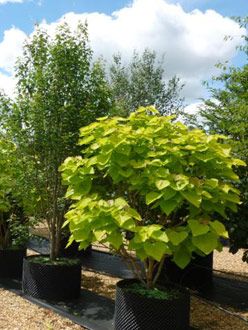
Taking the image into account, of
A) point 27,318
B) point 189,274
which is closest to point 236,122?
point 189,274

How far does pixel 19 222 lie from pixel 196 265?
2514 millimetres

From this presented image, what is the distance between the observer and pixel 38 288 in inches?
196

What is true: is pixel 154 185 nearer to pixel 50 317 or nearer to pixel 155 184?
pixel 155 184

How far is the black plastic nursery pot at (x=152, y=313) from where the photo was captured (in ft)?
11.7

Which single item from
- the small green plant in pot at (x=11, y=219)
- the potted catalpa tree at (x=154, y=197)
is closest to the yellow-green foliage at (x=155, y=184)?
the potted catalpa tree at (x=154, y=197)

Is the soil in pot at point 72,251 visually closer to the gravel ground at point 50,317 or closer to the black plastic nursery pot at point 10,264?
the black plastic nursery pot at point 10,264

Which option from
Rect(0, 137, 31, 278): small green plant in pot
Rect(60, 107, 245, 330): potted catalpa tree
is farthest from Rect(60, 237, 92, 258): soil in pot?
Rect(60, 107, 245, 330): potted catalpa tree

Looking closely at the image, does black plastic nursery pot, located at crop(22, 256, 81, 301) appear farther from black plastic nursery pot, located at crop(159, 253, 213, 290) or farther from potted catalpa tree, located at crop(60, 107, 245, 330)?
black plastic nursery pot, located at crop(159, 253, 213, 290)

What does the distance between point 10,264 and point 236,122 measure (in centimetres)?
362

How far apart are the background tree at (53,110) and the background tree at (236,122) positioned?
1723 millimetres

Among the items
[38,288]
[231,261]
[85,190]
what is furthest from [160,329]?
[231,261]

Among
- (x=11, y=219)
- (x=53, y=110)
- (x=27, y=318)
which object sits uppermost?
(x=53, y=110)

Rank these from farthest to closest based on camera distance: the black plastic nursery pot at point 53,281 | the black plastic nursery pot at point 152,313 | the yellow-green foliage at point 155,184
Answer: the black plastic nursery pot at point 53,281 < the black plastic nursery pot at point 152,313 < the yellow-green foliage at point 155,184

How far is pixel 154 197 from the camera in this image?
10.9 feet
